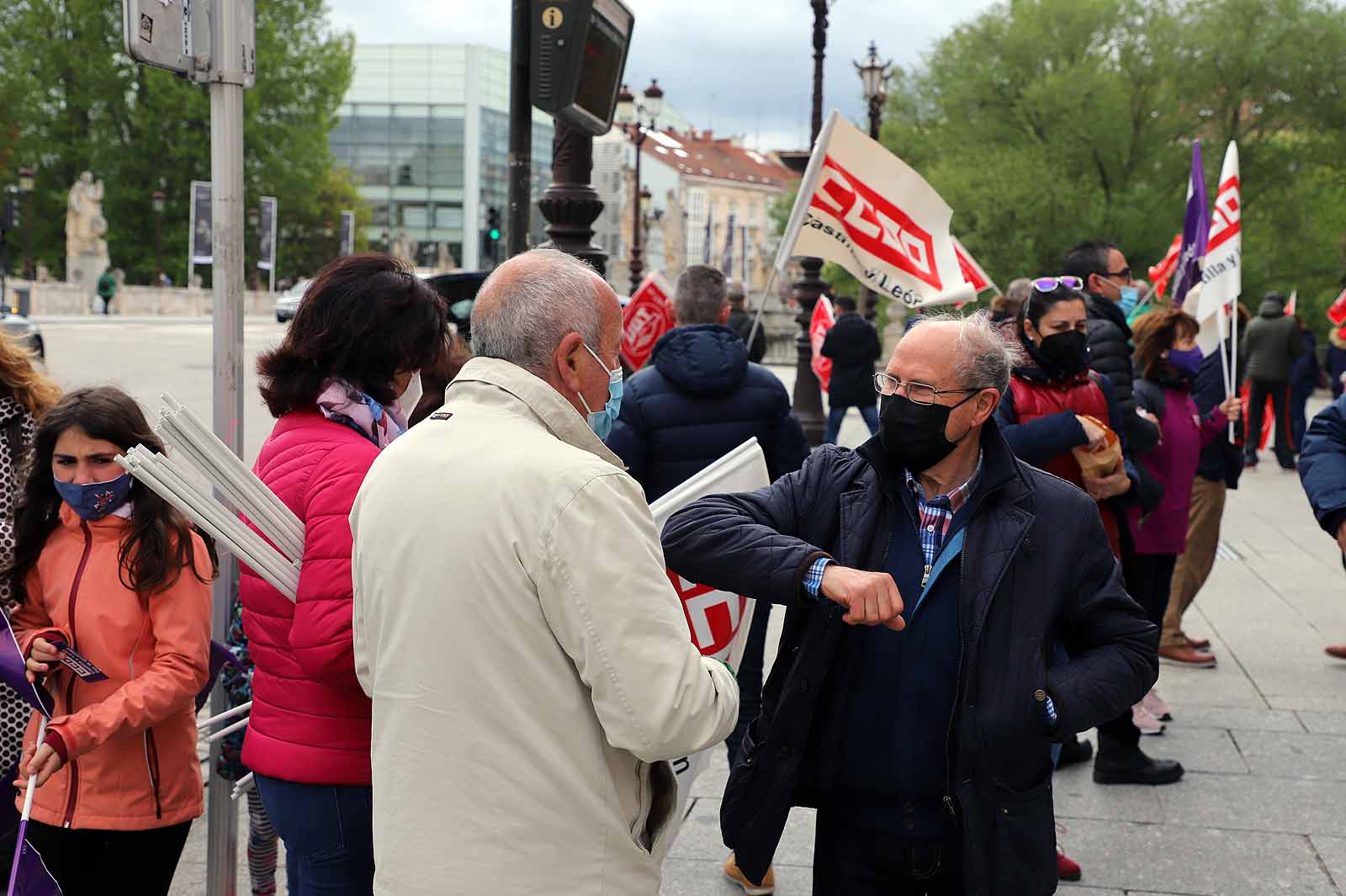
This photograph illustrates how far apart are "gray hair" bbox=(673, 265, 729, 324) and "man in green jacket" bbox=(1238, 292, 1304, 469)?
A: 1188cm

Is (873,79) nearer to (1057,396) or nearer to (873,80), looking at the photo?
(873,80)

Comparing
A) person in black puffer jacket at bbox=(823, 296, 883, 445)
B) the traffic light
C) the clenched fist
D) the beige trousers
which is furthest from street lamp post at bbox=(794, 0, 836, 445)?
the clenched fist

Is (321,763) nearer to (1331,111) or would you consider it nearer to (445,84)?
(1331,111)

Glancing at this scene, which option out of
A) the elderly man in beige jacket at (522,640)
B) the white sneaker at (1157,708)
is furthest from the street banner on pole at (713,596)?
the white sneaker at (1157,708)

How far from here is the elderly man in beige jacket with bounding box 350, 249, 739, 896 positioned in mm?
1996

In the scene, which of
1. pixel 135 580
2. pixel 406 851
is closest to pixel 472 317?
pixel 406 851

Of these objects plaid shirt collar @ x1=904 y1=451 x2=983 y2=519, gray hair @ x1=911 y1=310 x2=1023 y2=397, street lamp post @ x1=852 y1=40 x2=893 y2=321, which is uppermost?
street lamp post @ x1=852 y1=40 x2=893 y2=321

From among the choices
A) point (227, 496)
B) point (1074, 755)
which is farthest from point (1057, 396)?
point (227, 496)

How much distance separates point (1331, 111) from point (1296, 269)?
4.14 m

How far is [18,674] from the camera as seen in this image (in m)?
2.98

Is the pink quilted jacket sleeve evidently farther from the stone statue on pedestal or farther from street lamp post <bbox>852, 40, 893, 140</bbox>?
the stone statue on pedestal

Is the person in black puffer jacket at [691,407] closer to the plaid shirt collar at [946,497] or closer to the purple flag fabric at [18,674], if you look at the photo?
the plaid shirt collar at [946,497]

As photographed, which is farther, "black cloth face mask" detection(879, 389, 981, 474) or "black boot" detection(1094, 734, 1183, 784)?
"black boot" detection(1094, 734, 1183, 784)

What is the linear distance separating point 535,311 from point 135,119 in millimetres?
54882
